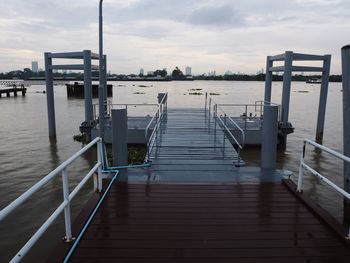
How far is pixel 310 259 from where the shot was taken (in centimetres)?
339

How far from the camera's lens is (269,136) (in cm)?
642

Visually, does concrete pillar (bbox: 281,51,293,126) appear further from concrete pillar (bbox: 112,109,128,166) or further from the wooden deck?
concrete pillar (bbox: 112,109,128,166)

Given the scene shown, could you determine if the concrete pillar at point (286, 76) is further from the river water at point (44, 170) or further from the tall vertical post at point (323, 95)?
the tall vertical post at point (323, 95)

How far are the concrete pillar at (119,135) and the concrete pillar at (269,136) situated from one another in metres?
2.73

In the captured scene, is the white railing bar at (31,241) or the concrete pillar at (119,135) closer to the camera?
the white railing bar at (31,241)

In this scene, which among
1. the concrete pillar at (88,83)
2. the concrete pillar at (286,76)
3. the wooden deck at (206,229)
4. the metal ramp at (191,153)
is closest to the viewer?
the wooden deck at (206,229)

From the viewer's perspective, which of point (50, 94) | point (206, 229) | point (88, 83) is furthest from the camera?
point (50, 94)

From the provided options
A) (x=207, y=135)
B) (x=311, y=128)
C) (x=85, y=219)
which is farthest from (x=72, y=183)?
(x=311, y=128)

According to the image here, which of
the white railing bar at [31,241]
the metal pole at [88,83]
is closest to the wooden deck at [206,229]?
the white railing bar at [31,241]

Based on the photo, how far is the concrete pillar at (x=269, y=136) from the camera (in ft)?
20.6

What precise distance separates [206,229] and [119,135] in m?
2.78

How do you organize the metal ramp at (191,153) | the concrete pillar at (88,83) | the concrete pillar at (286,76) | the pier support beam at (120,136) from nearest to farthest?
the pier support beam at (120,136) → the metal ramp at (191,153) → the concrete pillar at (286,76) → the concrete pillar at (88,83)

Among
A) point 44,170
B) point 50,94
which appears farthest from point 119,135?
point 50,94

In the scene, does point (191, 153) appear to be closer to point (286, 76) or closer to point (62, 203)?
point (62, 203)
